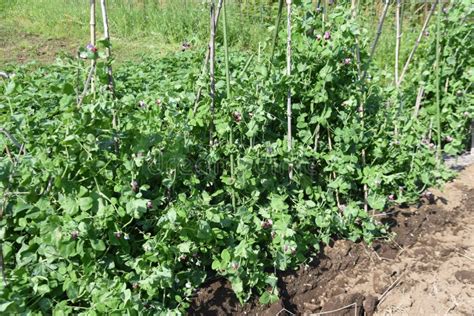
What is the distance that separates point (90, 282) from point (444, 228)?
7.04ft

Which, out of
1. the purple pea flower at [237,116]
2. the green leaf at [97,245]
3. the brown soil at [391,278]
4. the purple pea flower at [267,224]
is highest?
the purple pea flower at [237,116]

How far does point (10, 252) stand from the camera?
6.00ft

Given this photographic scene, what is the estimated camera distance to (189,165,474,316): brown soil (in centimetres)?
215

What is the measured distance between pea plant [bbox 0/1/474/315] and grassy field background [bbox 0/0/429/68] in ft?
11.5

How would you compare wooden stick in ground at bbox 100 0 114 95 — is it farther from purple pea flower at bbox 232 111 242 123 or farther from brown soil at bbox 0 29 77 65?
brown soil at bbox 0 29 77 65

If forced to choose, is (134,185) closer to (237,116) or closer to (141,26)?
(237,116)

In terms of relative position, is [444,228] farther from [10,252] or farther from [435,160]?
[10,252]

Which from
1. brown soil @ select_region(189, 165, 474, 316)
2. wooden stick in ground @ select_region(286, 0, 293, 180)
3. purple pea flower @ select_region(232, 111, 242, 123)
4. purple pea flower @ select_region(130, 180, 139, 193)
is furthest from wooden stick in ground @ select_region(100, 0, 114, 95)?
brown soil @ select_region(189, 165, 474, 316)

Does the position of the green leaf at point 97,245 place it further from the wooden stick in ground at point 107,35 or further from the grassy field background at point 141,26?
the grassy field background at point 141,26

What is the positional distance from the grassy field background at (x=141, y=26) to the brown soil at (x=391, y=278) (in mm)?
3546

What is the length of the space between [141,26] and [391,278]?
6482 millimetres

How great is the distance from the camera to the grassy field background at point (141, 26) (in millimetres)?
6336

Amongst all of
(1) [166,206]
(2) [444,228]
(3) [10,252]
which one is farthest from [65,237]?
(2) [444,228]

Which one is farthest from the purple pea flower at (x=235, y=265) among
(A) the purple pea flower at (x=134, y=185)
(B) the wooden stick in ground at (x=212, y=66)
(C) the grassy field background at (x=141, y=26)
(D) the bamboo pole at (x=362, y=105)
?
(C) the grassy field background at (x=141, y=26)
